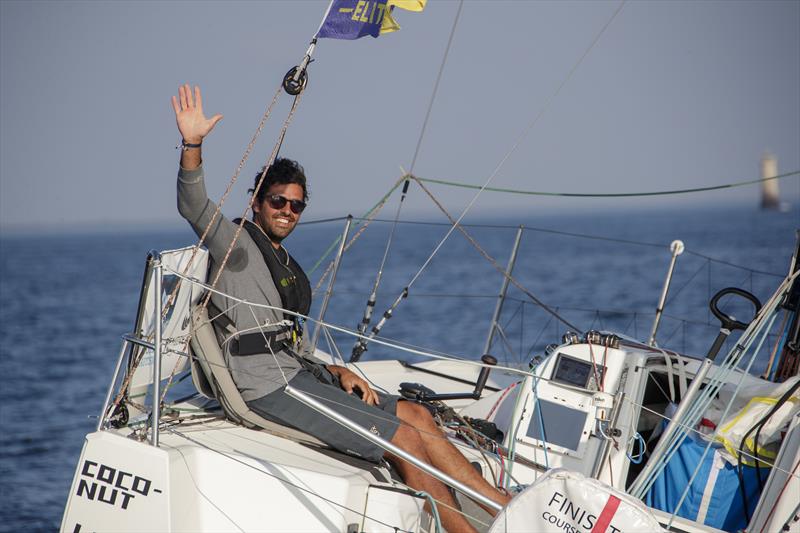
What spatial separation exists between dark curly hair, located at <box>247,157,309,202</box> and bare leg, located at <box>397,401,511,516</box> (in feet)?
3.31

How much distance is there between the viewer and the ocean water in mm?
8477

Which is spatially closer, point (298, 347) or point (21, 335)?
point (298, 347)

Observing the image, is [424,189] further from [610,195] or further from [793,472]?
[793,472]

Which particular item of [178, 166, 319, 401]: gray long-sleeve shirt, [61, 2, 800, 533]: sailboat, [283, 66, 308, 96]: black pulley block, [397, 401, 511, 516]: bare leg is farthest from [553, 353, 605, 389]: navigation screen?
[283, 66, 308, 96]: black pulley block

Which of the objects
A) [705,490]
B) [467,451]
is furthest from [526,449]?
[705,490]

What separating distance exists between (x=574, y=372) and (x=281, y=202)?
145cm

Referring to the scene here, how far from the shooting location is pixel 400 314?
65.4 ft

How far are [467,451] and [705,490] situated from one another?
966 millimetres

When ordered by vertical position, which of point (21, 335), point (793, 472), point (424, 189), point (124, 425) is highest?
point (424, 189)

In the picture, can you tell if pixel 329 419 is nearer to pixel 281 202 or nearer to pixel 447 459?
pixel 447 459

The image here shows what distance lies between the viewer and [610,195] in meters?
5.06

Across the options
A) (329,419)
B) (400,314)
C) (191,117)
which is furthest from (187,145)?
(400,314)

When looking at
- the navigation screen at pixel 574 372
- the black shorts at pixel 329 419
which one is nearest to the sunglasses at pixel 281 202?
the black shorts at pixel 329 419

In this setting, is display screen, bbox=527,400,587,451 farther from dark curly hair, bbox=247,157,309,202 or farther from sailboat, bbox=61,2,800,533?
dark curly hair, bbox=247,157,309,202
